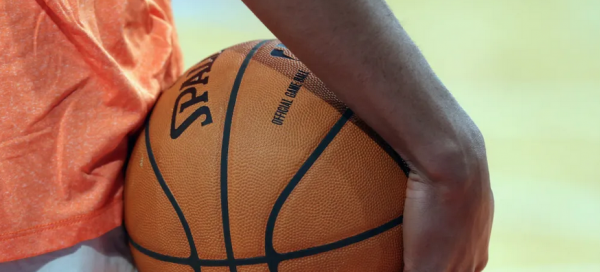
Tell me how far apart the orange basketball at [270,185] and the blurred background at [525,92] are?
3.13 ft

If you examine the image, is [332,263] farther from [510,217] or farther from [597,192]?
[597,192]

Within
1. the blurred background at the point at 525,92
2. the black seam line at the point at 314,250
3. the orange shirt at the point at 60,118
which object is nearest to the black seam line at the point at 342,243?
the black seam line at the point at 314,250

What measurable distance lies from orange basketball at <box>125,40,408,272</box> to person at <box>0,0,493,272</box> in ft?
0.21

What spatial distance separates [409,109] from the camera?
0.62 meters

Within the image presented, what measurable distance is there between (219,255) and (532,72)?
2342 millimetres

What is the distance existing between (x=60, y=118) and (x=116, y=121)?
0.08 metres

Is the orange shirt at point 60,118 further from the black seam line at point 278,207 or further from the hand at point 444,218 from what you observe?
the hand at point 444,218

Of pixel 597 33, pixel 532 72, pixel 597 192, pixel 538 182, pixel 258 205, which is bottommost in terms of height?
pixel 258 205

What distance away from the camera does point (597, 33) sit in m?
2.79

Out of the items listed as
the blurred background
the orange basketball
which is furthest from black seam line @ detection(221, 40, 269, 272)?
the blurred background

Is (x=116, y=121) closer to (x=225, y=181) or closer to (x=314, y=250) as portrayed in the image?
(x=225, y=181)

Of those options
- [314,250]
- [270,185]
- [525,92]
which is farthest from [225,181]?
[525,92]

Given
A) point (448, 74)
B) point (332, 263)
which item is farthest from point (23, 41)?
point (448, 74)

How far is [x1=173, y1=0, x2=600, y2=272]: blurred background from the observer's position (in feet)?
5.30
